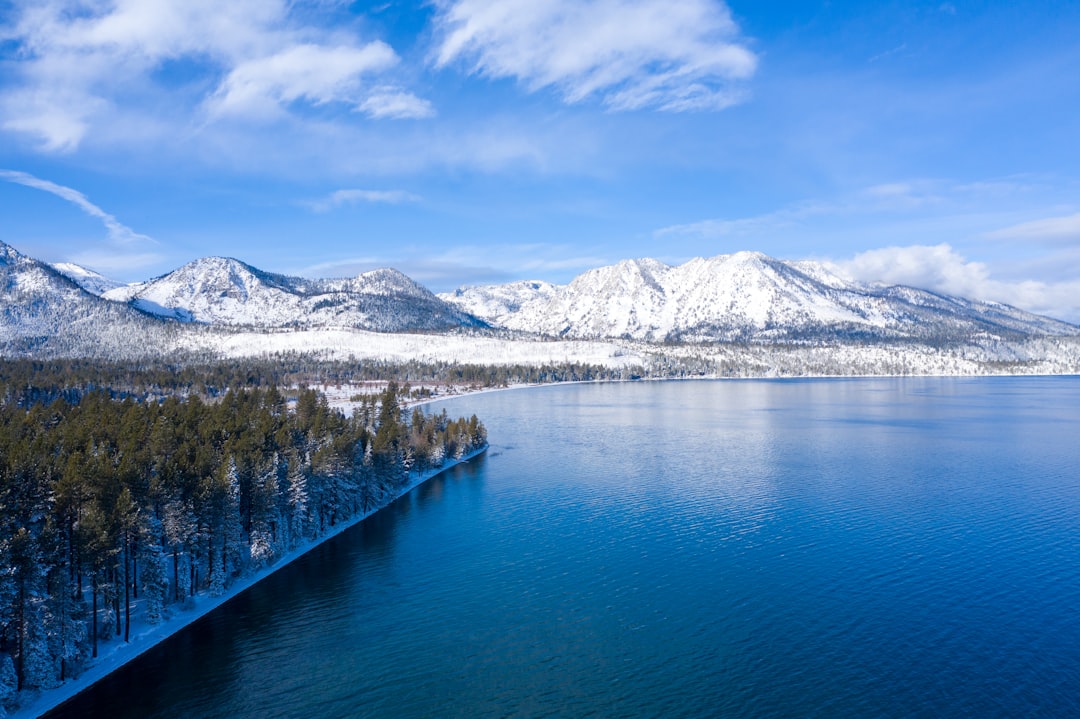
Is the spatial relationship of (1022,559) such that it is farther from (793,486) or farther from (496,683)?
(496,683)

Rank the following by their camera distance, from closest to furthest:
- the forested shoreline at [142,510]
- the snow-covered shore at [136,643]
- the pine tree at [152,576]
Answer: the snow-covered shore at [136,643] → the forested shoreline at [142,510] → the pine tree at [152,576]

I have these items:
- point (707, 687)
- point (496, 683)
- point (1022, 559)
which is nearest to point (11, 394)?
point (496, 683)

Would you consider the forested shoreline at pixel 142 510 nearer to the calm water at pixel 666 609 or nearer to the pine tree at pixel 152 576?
the pine tree at pixel 152 576

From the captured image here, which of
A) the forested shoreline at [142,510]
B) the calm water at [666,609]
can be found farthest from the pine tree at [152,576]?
the calm water at [666,609]

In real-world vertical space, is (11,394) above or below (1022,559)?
above

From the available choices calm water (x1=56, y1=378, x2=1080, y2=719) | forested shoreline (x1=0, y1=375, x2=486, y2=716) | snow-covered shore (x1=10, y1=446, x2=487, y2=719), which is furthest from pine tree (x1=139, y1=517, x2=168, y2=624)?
calm water (x1=56, y1=378, x2=1080, y2=719)

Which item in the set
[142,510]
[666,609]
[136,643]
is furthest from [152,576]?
[666,609]
